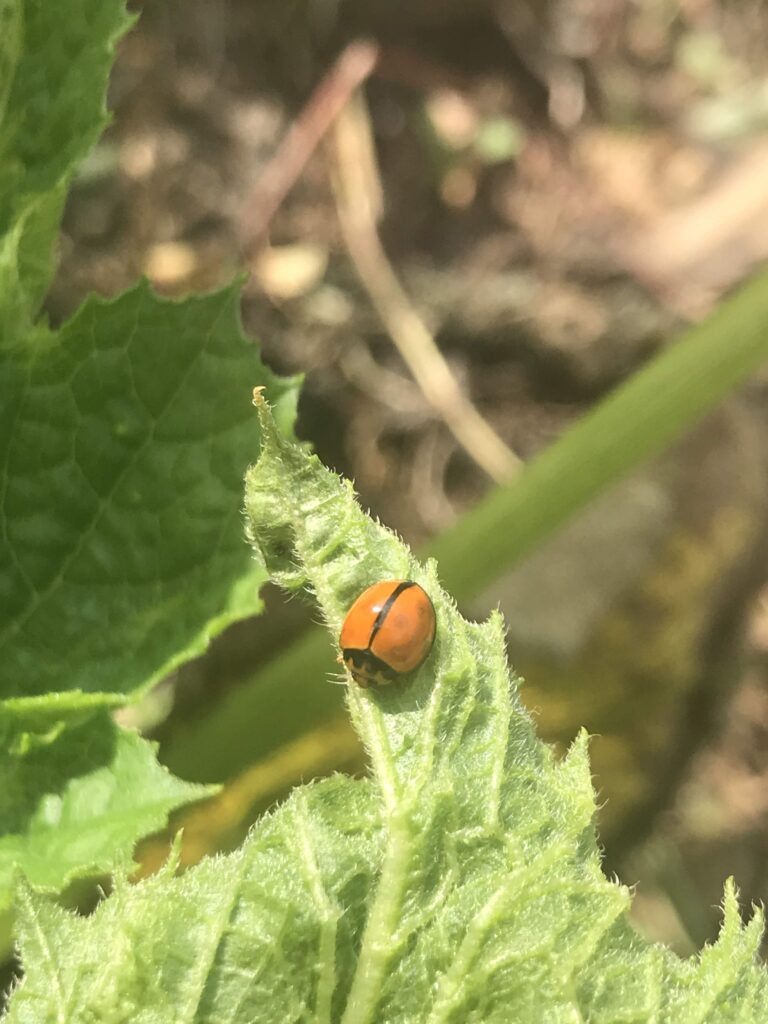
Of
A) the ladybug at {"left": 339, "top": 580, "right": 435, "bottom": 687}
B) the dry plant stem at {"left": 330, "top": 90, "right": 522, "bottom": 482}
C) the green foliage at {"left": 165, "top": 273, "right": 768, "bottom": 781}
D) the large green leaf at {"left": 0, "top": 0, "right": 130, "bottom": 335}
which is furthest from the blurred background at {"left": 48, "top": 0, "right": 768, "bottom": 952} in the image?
the ladybug at {"left": 339, "top": 580, "right": 435, "bottom": 687}

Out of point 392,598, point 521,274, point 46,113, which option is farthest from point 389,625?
point 521,274

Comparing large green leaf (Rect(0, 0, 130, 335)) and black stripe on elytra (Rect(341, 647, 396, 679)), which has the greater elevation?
large green leaf (Rect(0, 0, 130, 335))

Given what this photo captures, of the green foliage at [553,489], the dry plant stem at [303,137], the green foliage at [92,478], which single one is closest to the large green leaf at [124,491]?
the green foliage at [92,478]

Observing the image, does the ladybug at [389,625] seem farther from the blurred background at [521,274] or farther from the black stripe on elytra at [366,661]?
the blurred background at [521,274]

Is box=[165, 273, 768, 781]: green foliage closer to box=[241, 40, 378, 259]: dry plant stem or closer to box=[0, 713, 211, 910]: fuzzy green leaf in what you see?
box=[0, 713, 211, 910]: fuzzy green leaf

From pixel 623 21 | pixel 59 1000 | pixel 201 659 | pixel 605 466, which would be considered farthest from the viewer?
pixel 623 21

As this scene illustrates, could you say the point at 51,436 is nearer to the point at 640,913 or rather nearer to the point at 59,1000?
the point at 59,1000

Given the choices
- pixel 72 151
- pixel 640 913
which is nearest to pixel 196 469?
pixel 72 151

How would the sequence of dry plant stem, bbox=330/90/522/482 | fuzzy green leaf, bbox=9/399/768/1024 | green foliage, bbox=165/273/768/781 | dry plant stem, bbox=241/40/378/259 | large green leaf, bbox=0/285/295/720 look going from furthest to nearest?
dry plant stem, bbox=330/90/522/482 → dry plant stem, bbox=241/40/378/259 → green foliage, bbox=165/273/768/781 → large green leaf, bbox=0/285/295/720 → fuzzy green leaf, bbox=9/399/768/1024
